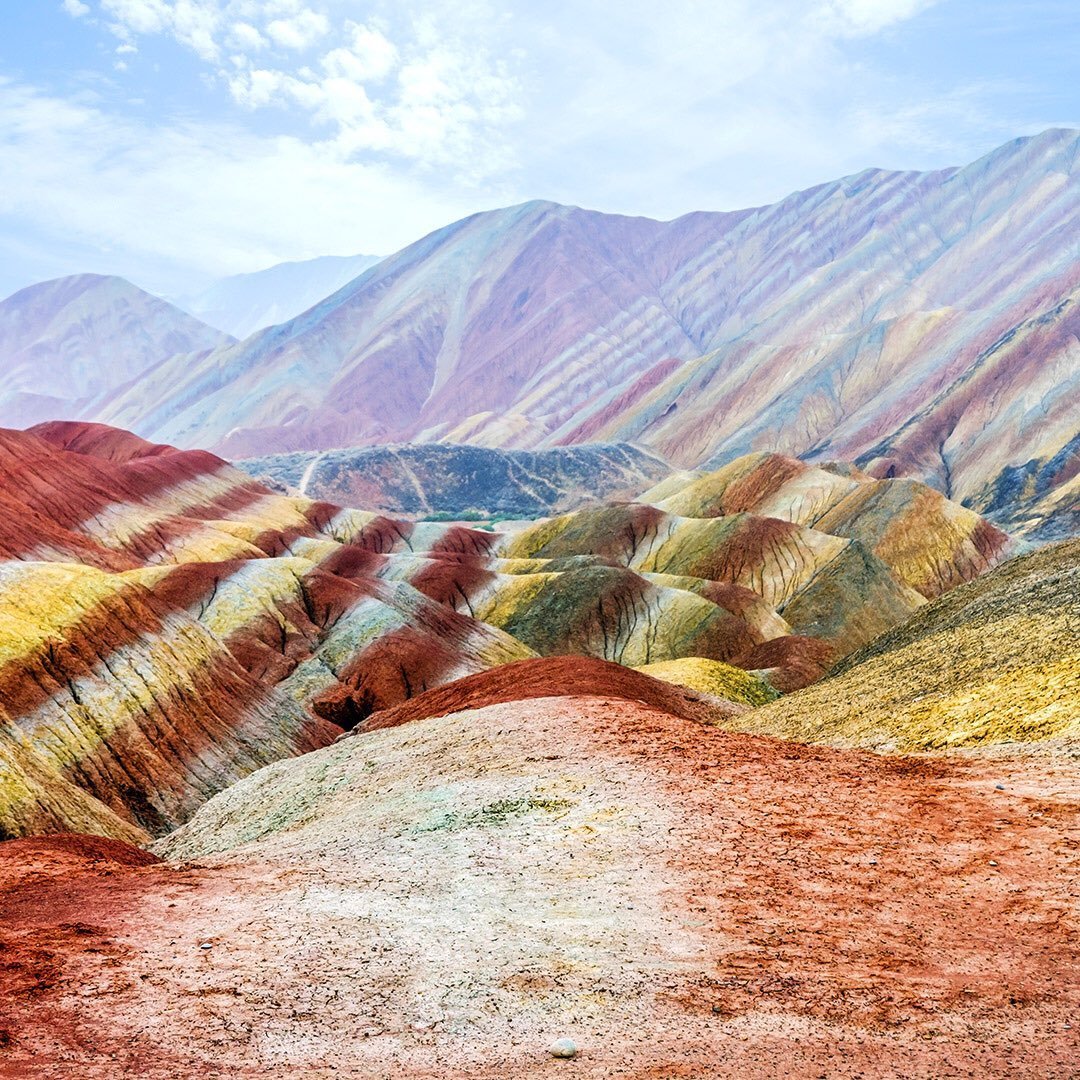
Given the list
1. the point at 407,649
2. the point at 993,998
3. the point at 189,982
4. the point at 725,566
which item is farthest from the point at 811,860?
the point at 725,566

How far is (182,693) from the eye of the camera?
46.4m

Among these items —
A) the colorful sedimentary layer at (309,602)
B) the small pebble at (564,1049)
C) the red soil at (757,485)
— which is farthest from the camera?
the red soil at (757,485)

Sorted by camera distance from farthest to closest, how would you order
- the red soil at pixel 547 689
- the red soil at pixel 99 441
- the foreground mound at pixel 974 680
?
1. the red soil at pixel 99 441
2. the red soil at pixel 547 689
3. the foreground mound at pixel 974 680

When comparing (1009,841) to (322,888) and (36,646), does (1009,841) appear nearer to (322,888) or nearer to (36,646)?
(322,888)

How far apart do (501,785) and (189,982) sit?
406 inches

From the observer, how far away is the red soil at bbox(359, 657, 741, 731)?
3491 cm

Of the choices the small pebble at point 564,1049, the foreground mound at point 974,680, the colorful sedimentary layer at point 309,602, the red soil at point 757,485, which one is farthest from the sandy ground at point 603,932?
the red soil at point 757,485

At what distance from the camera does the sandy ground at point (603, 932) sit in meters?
11.0

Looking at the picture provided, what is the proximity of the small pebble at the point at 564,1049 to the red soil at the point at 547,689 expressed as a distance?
72.3 ft

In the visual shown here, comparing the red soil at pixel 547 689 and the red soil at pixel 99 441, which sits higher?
the red soil at pixel 99 441

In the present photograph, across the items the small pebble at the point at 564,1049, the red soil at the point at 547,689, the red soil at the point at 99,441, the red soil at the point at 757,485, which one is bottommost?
the red soil at the point at 547,689

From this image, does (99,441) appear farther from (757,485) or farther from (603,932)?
(603,932)

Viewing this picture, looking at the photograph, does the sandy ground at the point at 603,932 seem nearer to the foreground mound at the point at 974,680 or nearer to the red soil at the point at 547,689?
the foreground mound at the point at 974,680

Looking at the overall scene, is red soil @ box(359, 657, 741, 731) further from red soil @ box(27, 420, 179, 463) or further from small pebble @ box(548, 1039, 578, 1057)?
red soil @ box(27, 420, 179, 463)
